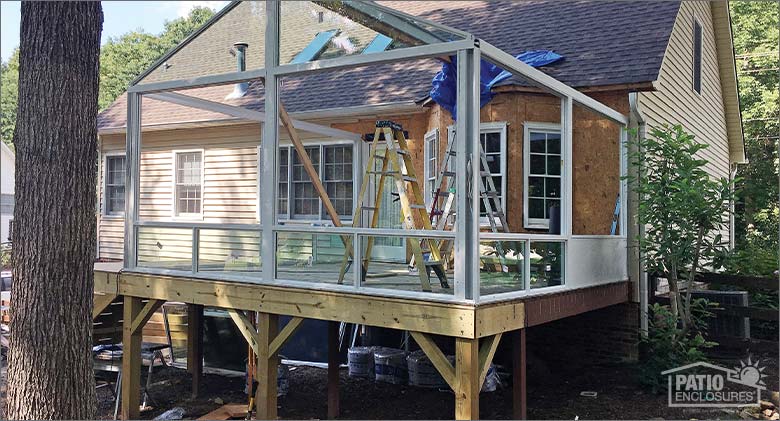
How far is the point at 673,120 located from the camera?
11.3 m

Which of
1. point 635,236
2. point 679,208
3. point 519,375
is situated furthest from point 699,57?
point 519,375

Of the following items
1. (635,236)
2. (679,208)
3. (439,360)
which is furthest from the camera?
(635,236)

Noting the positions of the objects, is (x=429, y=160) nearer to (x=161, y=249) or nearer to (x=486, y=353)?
(x=161, y=249)

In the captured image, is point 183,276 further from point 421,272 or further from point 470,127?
point 470,127

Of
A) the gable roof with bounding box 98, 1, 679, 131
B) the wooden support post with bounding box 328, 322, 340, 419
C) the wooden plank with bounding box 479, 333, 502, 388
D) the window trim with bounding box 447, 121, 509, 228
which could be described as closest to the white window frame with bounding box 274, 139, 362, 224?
the gable roof with bounding box 98, 1, 679, 131

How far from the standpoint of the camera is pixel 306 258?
7145 mm

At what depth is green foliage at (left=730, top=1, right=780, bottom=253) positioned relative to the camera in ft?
69.1

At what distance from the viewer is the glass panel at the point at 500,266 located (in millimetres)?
5938

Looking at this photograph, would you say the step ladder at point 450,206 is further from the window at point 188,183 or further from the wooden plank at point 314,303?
the window at point 188,183

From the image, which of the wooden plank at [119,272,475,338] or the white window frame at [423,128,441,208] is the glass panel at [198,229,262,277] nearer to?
the wooden plank at [119,272,475,338]

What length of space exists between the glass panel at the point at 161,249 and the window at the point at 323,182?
350 cm

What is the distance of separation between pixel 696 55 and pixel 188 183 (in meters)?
10.4

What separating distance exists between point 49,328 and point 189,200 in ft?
28.7

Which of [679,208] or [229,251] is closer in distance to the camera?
[229,251]
